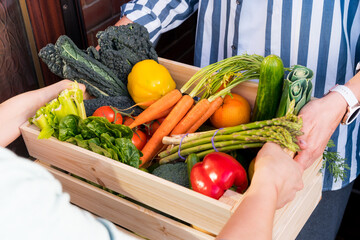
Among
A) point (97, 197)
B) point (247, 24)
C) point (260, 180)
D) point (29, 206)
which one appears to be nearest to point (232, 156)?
point (260, 180)

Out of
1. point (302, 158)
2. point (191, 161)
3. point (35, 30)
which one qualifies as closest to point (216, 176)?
point (191, 161)

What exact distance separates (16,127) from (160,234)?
532 mm

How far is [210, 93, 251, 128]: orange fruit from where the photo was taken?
1.14 meters

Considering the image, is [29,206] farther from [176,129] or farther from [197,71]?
[197,71]

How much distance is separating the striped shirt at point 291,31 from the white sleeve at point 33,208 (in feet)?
3.30

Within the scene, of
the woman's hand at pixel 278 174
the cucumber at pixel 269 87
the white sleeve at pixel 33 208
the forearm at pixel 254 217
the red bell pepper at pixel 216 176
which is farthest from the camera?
the cucumber at pixel 269 87

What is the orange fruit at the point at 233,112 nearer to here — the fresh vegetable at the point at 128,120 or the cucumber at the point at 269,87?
the cucumber at the point at 269,87

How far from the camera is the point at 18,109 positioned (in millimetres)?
1114

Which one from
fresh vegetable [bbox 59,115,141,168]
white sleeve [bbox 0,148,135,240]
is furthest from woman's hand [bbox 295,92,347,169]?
white sleeve [bbox 0,148,135,240]

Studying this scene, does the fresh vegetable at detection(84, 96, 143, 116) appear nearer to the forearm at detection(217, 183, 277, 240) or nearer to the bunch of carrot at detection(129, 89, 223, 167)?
the bunch of carrot at detection(129, 89, 223, 167)

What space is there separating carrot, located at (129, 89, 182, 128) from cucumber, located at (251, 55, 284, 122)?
27cm

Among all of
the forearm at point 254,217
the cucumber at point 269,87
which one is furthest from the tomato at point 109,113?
the forearm at point 254,217

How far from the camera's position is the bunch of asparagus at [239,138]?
94 cm

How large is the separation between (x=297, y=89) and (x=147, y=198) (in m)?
0.50
